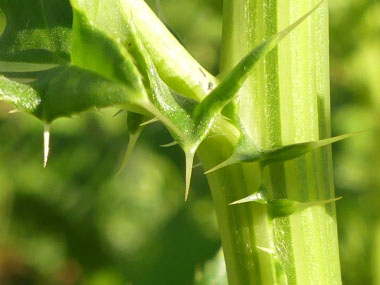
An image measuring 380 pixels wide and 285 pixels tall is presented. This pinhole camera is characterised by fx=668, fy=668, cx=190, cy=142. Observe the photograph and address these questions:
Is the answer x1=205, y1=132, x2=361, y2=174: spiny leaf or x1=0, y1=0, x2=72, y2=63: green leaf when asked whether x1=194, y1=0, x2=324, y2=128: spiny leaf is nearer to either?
x1=205, y1=132, x2=361, y2=174: spiny leaf

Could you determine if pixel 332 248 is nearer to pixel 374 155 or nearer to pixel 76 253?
pixel 374 155

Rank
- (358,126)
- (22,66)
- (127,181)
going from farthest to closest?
(127,181) < (358,126) < (22,66)

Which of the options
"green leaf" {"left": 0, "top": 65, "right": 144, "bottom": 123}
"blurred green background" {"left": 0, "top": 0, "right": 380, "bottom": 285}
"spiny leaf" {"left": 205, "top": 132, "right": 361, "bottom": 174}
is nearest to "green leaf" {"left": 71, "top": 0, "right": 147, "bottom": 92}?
"green leaf" {"left": 0, "top": 65, "right": 144, "bottom": 123}

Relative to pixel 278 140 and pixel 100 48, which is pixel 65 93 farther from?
pixel 278 140

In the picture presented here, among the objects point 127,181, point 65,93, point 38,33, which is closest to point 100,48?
point 65,93

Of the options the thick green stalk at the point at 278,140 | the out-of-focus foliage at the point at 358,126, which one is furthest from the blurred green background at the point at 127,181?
the thick green stalk at the point at 278,140

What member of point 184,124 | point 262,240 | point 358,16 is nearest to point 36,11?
point 184,124
